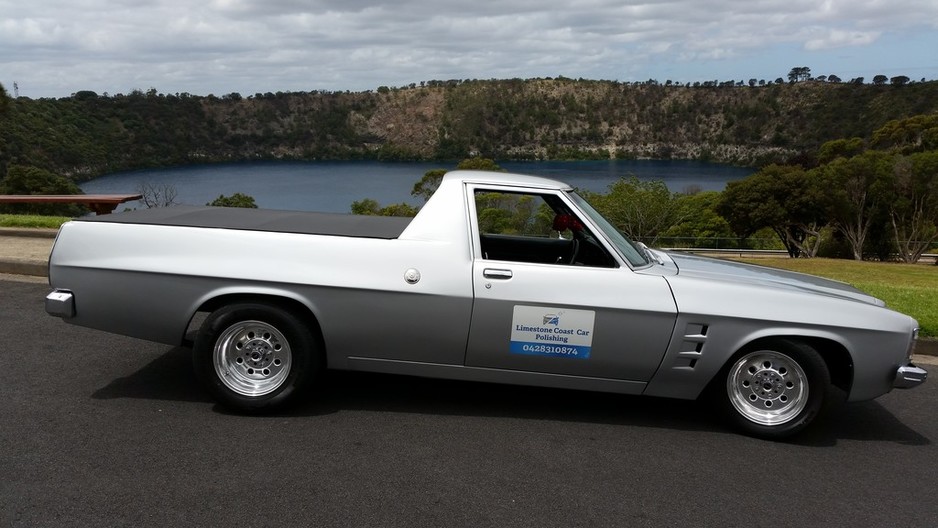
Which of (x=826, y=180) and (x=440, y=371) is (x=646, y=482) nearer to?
(x=440, y=371)

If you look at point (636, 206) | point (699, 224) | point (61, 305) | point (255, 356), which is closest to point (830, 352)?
point (255, 356)

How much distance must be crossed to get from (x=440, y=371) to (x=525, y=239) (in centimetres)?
152

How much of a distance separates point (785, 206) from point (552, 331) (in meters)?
53.4

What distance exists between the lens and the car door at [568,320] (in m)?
4.87

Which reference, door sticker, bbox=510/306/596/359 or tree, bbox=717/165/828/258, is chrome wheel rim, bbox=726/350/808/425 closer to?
door sticker, bbox=510/306/596/359

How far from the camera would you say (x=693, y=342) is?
4.91 m

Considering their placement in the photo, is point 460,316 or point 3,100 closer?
point 460,316

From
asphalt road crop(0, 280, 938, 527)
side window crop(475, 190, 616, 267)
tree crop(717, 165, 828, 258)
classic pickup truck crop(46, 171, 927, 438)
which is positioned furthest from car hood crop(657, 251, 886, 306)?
tree crop(717, 165, 828, 258)

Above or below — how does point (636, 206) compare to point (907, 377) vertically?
below

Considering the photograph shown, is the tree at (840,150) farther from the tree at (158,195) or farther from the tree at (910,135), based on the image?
the tree at (158,195)

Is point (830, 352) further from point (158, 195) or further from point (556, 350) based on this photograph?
point (158, 195)

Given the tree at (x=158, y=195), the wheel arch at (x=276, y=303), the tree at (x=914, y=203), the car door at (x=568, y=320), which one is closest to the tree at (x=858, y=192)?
the tree at (x=914, y=203)

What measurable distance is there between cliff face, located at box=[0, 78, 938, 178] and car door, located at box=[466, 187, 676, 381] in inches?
2746

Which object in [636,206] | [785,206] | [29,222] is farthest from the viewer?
[785,206]
